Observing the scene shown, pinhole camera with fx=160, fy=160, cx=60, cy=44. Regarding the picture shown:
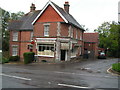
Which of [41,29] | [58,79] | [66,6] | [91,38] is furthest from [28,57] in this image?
[91,38]

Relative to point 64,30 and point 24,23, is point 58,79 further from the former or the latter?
point 24,23

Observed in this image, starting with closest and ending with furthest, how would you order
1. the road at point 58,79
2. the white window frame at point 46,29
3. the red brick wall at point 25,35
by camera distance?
the road at point 58,79, the white window frame at point 46,29, the red brick wall at point 25,35

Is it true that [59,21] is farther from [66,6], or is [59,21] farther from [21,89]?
[21,89]

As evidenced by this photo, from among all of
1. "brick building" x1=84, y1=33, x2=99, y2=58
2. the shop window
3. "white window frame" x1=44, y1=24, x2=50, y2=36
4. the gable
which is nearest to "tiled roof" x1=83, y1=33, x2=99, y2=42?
"brick building" x1=84, y1=33, x2=99, y2=58

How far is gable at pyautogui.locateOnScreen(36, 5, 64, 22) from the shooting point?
26.3 metres

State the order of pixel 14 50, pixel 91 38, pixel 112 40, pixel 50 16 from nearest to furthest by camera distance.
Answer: pixel 50 16
pixel 14 50
pixel 91 38
pixel 112 40

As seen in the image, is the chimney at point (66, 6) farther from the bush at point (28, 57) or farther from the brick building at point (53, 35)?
the bush at point (28, 57)

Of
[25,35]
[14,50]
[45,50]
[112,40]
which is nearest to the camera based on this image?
[45,50]

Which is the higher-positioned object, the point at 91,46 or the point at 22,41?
the point at 22,41

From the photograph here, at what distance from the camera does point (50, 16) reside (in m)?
26.7

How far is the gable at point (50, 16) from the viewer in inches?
1034

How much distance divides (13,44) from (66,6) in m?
13.2

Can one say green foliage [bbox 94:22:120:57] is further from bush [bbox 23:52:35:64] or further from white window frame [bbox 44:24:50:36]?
bush [bbox 23:52:35:64]

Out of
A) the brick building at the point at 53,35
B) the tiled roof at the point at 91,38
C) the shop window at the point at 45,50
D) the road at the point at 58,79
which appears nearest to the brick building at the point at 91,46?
the tiled roof at the point at 91,38
